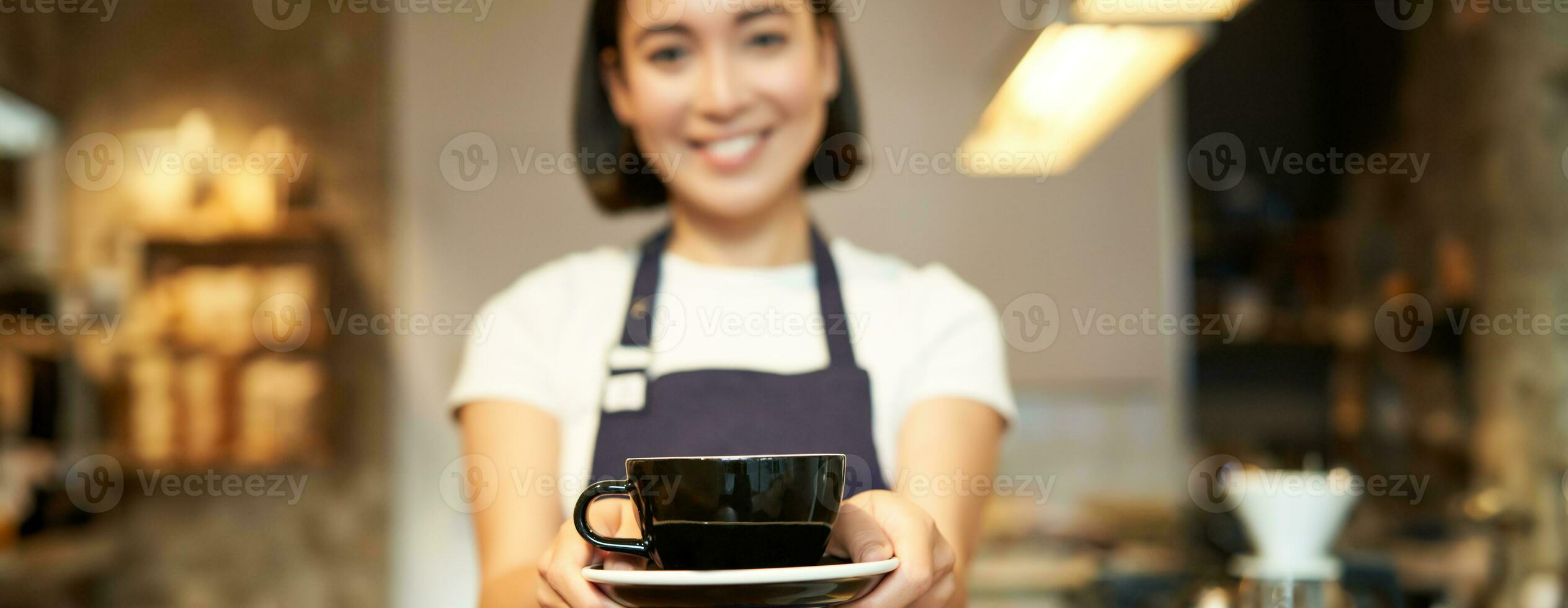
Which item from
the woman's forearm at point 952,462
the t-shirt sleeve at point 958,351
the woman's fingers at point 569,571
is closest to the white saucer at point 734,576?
the woman's fingers at point 569,571

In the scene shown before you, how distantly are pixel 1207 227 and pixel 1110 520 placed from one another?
1908 millimetres

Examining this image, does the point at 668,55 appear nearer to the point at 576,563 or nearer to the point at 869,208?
the point at 576,563

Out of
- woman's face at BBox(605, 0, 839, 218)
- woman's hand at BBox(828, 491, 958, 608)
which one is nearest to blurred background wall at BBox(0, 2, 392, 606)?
woman's face at BBox(605, 0, 839, 218)

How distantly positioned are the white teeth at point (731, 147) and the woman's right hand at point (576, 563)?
411 mm

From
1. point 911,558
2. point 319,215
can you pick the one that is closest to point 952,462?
point 911,558

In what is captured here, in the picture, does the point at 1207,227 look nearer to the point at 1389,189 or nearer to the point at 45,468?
the point at 1389,189

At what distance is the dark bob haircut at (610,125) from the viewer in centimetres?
121

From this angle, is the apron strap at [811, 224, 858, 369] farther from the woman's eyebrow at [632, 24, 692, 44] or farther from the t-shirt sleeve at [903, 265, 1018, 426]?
the woman's eyebrow at [632, 24, 692, 44]

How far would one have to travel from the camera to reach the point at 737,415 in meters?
1.07

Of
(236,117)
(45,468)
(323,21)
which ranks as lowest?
(45,468)

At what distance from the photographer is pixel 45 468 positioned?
10.4 ft

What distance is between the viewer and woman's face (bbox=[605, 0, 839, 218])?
1.11m

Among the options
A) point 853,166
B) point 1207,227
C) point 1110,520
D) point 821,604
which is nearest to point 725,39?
point 853,166

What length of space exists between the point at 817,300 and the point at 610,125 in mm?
270
